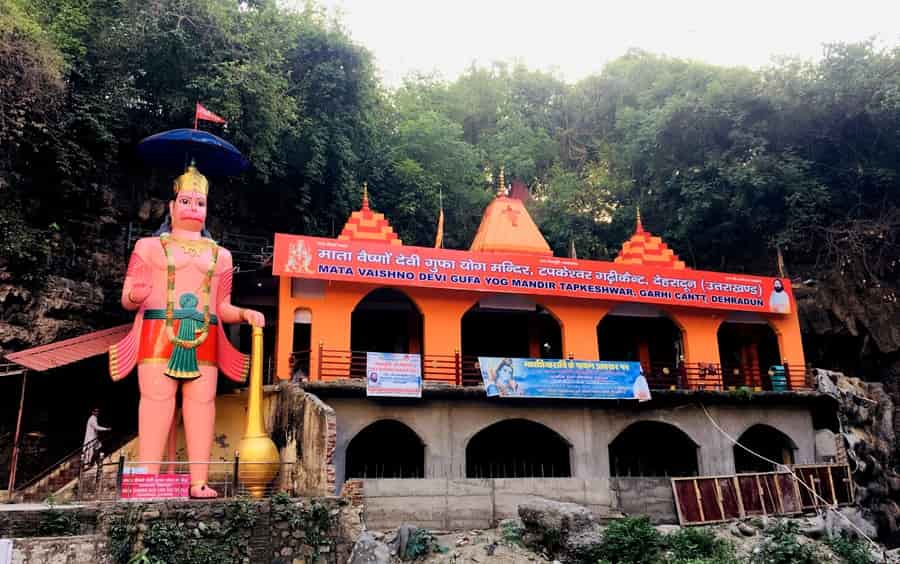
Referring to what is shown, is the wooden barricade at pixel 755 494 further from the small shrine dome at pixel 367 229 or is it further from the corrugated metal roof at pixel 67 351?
the corrugated metal roof at pixel 67 351

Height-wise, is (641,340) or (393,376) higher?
(641,340)

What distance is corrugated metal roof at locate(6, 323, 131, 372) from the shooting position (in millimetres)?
14977

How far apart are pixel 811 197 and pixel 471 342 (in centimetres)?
1201

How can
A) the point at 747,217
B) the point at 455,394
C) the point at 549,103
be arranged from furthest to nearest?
the point at 549,103 → the point at 747,217 → the point at 455,394

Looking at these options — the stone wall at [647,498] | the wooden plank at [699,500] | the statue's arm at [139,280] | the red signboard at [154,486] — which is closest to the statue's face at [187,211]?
the statue's arm at [139,280]

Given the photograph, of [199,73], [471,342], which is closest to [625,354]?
[471,342]

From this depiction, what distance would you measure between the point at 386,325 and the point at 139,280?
9039 mm

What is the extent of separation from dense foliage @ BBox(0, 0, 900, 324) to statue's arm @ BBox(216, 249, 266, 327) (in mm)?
5113

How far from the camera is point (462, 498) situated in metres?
16.6

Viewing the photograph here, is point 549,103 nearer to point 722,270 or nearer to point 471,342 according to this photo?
point 722,270

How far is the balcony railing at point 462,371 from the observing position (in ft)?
58.5

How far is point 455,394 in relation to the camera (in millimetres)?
17438

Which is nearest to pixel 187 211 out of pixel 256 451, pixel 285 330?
pixel 285 330

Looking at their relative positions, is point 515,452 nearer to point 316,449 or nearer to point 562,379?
point 562,379
